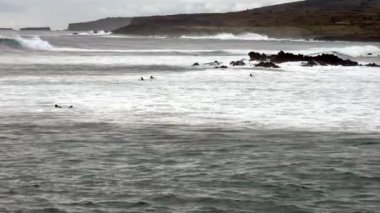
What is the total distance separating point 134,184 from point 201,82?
22.7m

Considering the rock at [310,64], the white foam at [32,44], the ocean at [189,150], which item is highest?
the white foam at [32,44]

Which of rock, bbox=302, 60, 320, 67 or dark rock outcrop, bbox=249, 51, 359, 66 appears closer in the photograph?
rock, bbox=302, 60, 320, 67

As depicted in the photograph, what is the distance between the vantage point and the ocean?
1128cm

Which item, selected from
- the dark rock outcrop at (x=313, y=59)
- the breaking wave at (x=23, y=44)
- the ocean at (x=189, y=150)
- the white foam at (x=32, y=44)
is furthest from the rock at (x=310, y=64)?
the white foam at (x=32, y=44)

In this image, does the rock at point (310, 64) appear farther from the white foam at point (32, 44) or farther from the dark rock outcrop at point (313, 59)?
the white foam at point (32, 44)

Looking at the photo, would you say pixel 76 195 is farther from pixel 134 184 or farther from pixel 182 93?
pixel 182 93

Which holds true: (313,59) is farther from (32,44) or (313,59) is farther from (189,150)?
(32,44)

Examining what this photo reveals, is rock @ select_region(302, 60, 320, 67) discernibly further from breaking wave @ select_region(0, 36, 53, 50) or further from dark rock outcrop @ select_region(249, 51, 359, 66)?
breaking wave @ select_region(0, 36, 53, 50)

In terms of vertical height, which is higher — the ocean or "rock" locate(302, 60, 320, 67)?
the ocean

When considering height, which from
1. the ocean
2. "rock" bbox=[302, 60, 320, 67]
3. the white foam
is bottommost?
"rock" bbox=[302, 60, 320, 67]

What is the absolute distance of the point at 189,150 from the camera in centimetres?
1549

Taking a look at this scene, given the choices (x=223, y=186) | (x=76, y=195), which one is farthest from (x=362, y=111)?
(x=76, y=195)

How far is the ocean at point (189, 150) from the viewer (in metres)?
11.3

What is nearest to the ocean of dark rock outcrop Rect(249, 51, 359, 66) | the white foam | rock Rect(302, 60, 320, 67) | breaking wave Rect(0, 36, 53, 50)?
rock Rect(302, 60, 320, 67)
